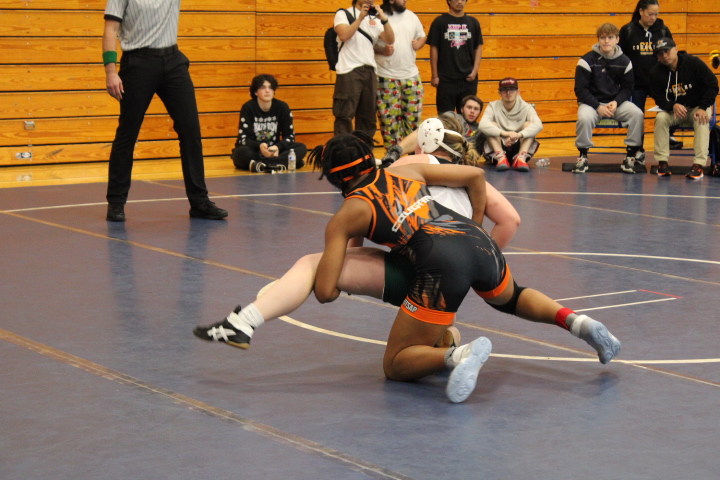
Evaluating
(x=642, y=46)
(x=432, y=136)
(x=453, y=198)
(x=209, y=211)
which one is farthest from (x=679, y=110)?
(x=453, y=198)

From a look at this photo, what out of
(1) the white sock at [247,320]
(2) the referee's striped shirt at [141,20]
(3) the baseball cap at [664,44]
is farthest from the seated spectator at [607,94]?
(1) the white sock at [247,320]

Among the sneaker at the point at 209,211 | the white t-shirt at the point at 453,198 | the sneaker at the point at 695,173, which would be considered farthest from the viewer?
the sneaker at the point at 695,173

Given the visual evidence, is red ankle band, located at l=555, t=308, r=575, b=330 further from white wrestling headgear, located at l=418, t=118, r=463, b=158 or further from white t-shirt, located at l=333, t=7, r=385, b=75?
white t-shirt, located at l=333, t=7, r=385, b=75

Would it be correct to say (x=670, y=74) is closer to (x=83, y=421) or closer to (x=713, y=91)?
(x=713, y=91)

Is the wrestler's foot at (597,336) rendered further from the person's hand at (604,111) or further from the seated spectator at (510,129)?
the person's hand at (604,111)

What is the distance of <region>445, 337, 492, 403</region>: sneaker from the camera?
3164 mm

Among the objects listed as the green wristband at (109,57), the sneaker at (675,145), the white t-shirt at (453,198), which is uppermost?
the green wristband at (109,57)

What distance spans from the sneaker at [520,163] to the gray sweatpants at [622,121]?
1.68ft

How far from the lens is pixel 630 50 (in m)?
10.3

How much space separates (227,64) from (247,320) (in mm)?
7496

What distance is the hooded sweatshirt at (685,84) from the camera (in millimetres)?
9184

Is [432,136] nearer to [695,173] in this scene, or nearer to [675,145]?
[695,173]

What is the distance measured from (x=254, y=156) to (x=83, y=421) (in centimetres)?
657

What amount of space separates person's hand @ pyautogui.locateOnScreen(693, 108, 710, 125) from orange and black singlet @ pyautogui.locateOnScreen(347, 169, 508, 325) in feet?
21.1
